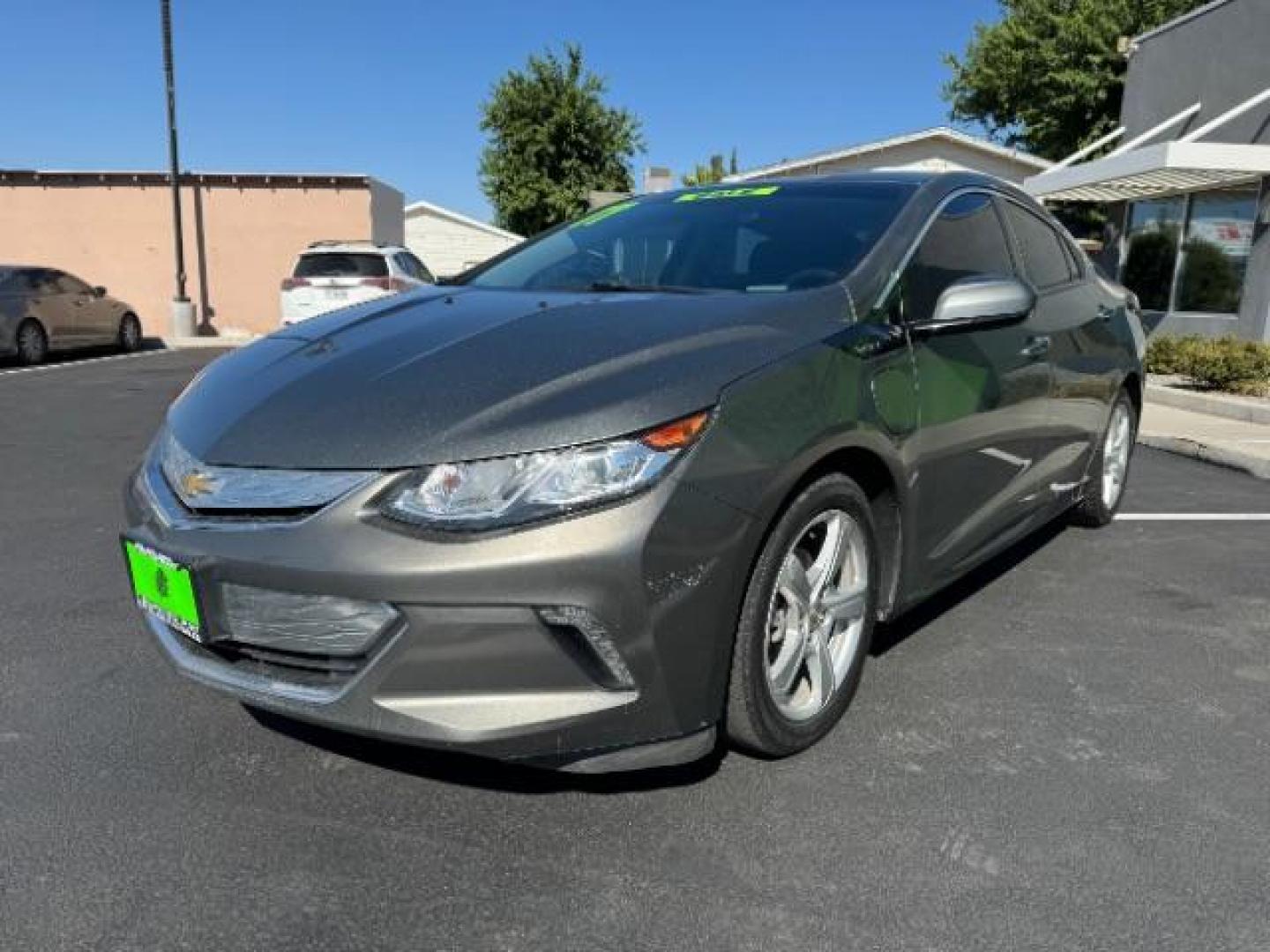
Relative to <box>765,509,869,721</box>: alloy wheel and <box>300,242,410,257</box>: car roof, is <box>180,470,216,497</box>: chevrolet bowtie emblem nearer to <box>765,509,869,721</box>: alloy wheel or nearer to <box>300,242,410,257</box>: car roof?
<box>765,509,869,721</box>: alloy wheel

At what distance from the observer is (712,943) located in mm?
1900

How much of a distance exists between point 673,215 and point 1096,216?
29829mm

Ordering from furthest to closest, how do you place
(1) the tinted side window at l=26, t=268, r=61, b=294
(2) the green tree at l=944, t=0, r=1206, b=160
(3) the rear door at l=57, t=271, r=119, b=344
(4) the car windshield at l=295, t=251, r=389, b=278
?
(2) the green tree at l=944, t=0, r=1206, b=160
(3) the rear door at l=57, t=271, r=119, b=344
(1) the tinted side window at l=26, t=268, r=61, b=294
(4) the car windshield at l=295, t=251, r=389, b=278

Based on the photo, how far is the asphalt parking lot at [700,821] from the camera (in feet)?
6.42

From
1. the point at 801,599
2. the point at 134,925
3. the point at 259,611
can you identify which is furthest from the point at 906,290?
the point at 134,925

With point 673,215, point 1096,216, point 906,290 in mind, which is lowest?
point 906,290

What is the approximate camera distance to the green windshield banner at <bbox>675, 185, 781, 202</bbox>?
3525mm

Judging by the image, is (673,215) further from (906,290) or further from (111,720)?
(111,720)

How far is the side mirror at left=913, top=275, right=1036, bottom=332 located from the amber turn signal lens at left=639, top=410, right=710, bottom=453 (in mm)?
1023

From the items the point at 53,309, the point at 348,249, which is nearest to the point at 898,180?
the point at 348,249

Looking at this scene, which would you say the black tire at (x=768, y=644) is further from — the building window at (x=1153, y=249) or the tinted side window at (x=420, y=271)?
the building window at (x=1153, y=249)

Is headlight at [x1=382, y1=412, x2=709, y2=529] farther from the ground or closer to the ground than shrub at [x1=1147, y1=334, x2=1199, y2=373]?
farther from the ground

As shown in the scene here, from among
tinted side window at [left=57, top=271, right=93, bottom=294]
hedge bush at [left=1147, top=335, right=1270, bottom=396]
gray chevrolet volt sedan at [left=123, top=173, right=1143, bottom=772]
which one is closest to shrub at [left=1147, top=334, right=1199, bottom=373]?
hedge bush at [left=1147, top=335, right=1270, bottom=396]

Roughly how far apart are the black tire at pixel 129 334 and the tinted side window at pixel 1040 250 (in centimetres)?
1528
